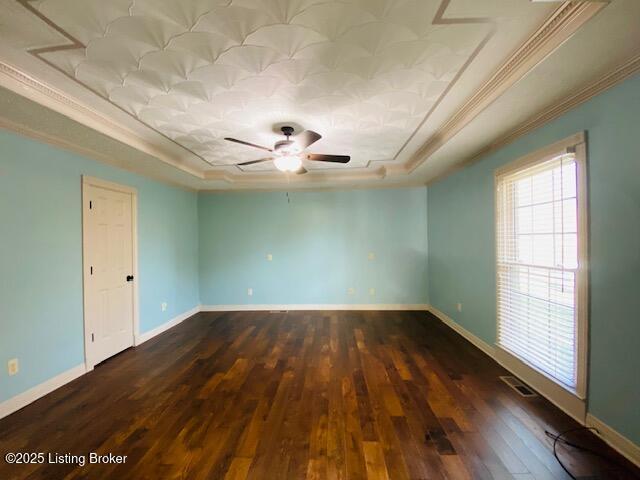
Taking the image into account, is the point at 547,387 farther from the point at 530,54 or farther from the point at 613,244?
the point at 530,54

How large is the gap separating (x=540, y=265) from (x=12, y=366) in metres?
4.70

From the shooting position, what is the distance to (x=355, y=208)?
5055 mm

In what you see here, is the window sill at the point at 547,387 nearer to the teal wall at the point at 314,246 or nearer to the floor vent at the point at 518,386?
the floor vent at the point at 518,386

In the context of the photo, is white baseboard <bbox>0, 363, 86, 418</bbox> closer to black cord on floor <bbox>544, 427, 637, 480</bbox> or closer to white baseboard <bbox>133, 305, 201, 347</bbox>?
white baseboard <bbox>133, 305, 201, 347</bbox>

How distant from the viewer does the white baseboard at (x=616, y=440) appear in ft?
5.13

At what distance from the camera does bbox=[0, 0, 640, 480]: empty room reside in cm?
147

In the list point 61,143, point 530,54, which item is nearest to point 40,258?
point 61,143

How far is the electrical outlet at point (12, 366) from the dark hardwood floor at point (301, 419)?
338 mm

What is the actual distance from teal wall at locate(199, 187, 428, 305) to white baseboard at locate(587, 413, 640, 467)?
3.17m

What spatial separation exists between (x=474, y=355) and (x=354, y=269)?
2.45m

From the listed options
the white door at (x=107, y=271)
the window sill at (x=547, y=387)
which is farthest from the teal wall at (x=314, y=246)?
the window sill at (x=547, y=387)

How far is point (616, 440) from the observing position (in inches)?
65.7

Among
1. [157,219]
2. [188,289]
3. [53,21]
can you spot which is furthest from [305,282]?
[53,21]

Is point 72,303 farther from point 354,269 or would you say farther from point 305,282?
point 354,269
